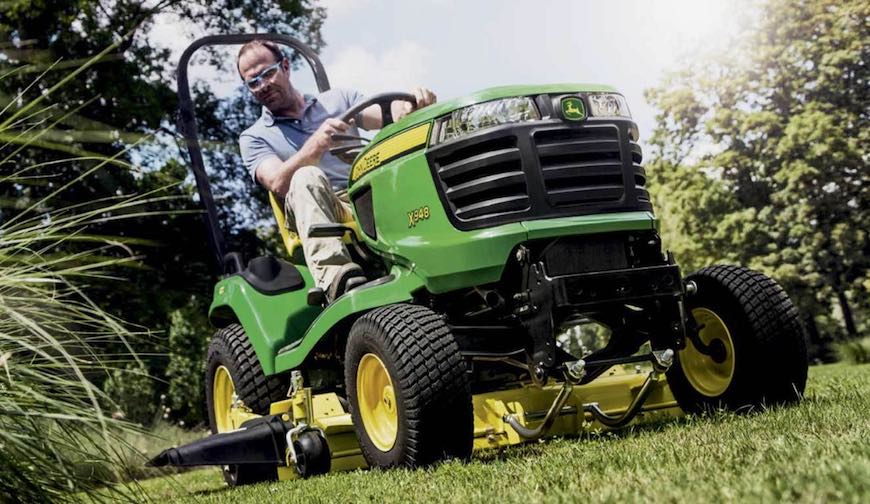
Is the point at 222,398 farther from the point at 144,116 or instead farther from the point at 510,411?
the point at 144,116

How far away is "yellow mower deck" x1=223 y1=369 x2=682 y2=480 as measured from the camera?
3982 mm

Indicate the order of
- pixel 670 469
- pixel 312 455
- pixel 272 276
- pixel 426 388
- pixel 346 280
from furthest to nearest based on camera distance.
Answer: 1. pixel 272 276
2. pixel 346 280
3. pixel 312 455
4. pixel 426 388
5. pixel 670 469

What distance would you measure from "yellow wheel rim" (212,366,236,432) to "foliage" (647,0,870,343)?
16.4 metres

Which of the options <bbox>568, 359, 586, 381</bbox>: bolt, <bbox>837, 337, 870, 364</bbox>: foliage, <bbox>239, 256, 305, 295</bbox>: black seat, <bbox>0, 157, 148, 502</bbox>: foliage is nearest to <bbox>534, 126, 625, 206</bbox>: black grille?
<bbox>568, 359, 586, 381</bbox>: bolt

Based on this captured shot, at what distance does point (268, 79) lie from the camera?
5336 mm

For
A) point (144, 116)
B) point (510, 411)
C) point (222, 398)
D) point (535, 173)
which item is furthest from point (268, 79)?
point (144, 116)

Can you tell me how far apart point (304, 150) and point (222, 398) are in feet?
5.86

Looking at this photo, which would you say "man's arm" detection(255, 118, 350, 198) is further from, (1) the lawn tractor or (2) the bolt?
(2) the bolt

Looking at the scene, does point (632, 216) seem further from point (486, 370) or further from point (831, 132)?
point (831, 132)

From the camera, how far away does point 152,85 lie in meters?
14.7

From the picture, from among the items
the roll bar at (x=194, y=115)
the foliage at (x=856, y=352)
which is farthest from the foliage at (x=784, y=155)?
the roll bar at (x=194, y=115)

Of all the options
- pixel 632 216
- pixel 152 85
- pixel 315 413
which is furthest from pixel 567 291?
pixel 152 85

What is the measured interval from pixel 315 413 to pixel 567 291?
1597mm

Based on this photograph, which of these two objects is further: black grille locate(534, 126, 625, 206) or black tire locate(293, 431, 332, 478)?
black tire locate(293, 431, 332, 478)
